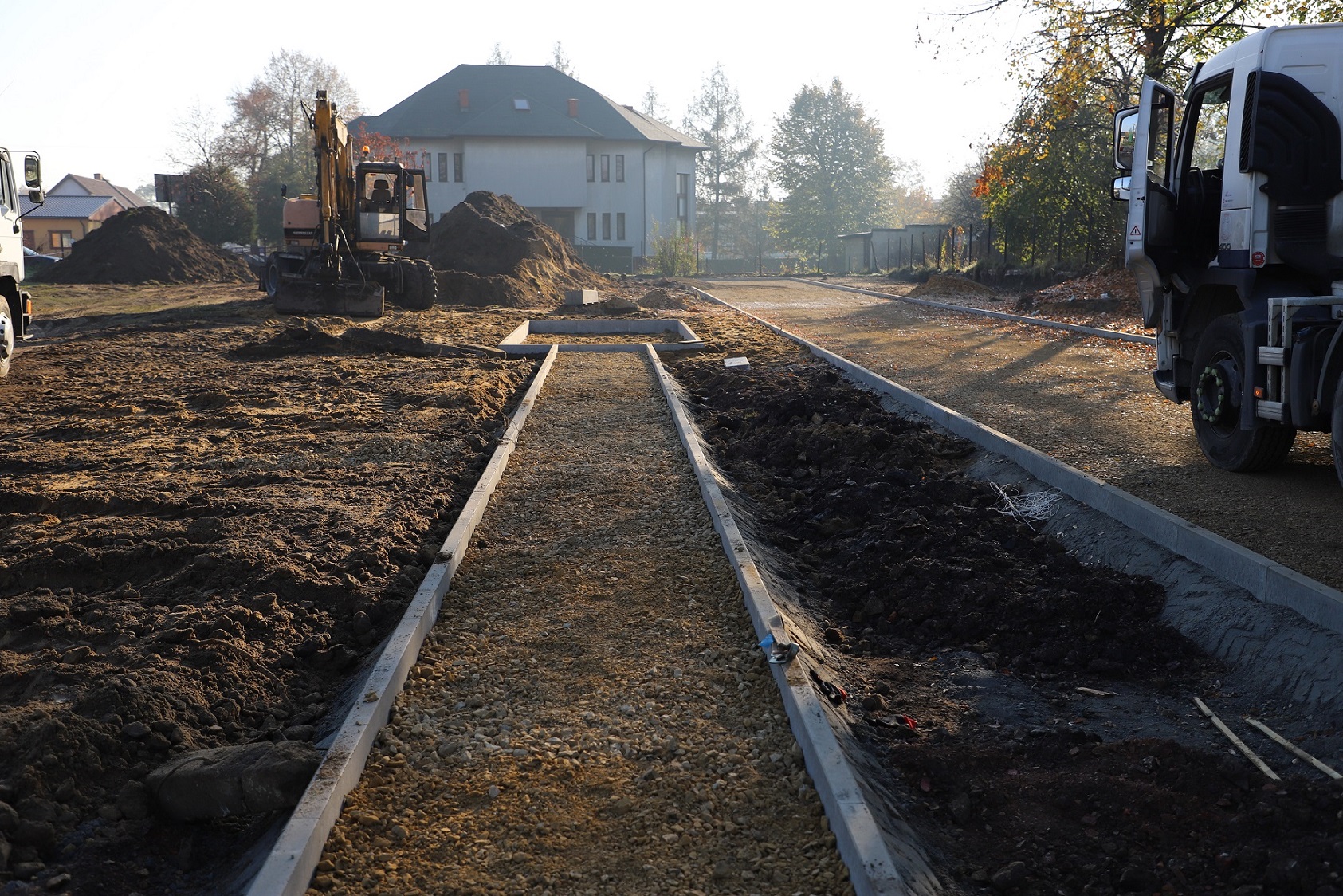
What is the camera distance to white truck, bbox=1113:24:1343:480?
6.61 metres

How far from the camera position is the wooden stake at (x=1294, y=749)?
3926 mm

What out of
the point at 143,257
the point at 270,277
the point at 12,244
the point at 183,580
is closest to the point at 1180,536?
the point at 183,580

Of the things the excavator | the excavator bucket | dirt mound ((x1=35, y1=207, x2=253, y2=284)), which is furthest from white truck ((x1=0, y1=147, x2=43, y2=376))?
dirt mound ((x1=35, y1=207, x2=253, y2=284))

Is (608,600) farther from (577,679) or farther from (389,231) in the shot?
(389,231)

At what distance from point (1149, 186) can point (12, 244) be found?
546 inches

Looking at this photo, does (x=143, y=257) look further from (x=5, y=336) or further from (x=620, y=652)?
(x=620, y=652)

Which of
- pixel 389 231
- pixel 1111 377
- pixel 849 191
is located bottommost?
pixel 1111 377

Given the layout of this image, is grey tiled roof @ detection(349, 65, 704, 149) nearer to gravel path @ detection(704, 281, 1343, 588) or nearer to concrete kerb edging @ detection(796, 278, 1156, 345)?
concrete kerb edging @ detection(796, 278, 1156, 345)

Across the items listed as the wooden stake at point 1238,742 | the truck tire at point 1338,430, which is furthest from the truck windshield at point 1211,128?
the wooden stake at point 1238,742

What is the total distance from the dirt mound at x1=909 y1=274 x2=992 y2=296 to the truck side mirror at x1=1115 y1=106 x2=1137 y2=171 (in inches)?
882

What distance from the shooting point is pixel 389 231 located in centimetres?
2272

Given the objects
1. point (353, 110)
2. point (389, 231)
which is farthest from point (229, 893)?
point (353, 110)

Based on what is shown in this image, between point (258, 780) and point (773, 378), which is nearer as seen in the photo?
point (258, 780)

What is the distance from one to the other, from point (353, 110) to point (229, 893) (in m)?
78.4
